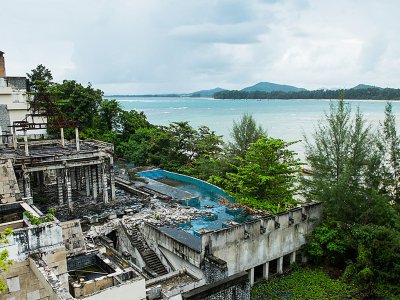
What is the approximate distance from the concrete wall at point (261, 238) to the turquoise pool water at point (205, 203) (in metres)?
3.04

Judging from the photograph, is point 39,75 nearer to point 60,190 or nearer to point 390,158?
point 60,190

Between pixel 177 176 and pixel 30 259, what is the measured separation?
30200 millimetres

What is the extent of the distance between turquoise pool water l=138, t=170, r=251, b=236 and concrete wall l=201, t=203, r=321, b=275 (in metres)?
3.04

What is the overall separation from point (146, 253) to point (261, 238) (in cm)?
727

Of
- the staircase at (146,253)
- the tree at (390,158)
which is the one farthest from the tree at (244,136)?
the staircase at (146,253)

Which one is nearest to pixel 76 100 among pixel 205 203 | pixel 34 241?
pixel 205 203

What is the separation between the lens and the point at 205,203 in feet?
101

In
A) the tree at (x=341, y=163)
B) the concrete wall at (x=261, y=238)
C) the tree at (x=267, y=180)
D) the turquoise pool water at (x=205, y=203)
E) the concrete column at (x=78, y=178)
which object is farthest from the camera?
the concrete column at (x=78, y=178)

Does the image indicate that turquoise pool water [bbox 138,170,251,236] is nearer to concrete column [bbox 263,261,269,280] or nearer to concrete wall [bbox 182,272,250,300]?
concrete column [bbox 263,261,269,280]

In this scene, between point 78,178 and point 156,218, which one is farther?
point 78,178

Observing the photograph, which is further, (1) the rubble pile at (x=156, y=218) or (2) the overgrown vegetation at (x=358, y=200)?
(1) the rubble pile at (x=156, y=218)

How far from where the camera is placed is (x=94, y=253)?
14.7m

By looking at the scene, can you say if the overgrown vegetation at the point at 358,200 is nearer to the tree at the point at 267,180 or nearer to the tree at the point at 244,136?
the tree at the point at 267,180

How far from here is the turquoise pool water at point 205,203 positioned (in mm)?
24828
